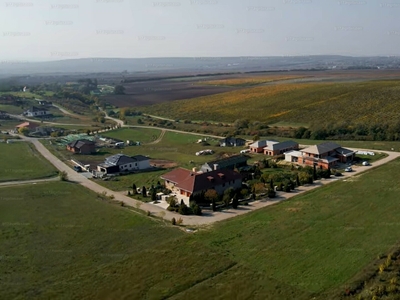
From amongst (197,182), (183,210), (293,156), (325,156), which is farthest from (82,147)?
(325,156)

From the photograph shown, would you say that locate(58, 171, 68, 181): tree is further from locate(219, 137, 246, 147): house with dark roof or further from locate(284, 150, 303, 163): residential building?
locate(284, 150, 303, 163): residential building

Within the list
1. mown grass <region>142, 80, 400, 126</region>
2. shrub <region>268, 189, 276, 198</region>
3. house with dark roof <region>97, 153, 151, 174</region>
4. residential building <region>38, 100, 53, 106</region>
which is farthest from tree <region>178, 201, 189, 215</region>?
residential building <region>38, 100, 53, 106</region>

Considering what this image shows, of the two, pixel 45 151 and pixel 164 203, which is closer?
pixel 164 203

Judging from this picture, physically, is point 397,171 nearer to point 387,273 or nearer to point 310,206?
point 310,206

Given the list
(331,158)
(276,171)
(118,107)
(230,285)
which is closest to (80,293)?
(230,285)

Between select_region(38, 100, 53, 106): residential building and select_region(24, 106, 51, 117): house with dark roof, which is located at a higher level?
select_region(38, 100, 53, 106): residential building

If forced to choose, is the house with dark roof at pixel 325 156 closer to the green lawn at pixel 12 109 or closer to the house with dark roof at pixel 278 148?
→ the house with dark roof at pixel 278 148
